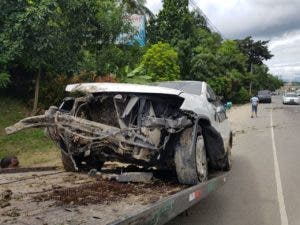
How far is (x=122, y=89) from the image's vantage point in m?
6.98

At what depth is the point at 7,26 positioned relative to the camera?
1544 cm

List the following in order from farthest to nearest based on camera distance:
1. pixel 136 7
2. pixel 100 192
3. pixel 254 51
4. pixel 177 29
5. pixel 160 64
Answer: pixel 254 51 → pixel 177 29 → pixel 136 7 → pixel 160 64 → pixel 100 192

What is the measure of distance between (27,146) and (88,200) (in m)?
9.87

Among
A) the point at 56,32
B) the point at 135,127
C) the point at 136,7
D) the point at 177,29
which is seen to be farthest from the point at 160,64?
the point at 135,127

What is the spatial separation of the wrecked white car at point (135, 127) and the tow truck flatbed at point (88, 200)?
14.6 inches

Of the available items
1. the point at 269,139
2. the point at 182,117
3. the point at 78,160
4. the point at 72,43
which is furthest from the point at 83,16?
the point at 182,117

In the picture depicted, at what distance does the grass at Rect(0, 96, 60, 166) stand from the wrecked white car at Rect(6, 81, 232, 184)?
5.34 meters

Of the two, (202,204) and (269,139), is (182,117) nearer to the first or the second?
(202,204)

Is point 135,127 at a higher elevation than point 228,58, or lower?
lower

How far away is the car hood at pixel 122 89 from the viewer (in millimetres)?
6812

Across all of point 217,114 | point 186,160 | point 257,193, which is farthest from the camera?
point 257,193

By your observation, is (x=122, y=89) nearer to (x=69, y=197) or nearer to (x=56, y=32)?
(x=69, y=197)

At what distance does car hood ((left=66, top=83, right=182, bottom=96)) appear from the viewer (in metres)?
6.81

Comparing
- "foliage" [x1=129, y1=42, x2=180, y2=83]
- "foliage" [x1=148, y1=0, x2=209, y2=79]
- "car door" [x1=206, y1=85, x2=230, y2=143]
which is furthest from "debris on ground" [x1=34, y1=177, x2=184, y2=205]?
"foliage" [x1=148, y1=0, x2=209, y2=79]
